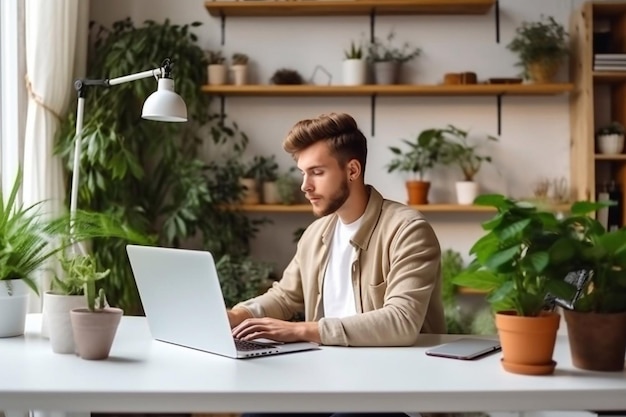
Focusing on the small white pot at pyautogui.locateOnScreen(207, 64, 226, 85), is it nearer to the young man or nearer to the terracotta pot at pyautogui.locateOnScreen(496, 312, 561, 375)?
the young man

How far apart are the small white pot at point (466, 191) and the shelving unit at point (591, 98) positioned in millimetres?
514

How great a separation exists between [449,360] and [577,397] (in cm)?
31

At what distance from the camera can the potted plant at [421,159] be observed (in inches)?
151

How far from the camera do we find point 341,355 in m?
1.73

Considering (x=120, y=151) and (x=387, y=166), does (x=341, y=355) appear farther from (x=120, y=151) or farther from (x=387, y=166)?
(x=387, y=166)

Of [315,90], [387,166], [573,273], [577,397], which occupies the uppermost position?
[315,90]

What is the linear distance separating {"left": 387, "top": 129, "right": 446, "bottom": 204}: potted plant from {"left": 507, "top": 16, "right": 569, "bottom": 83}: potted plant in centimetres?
53

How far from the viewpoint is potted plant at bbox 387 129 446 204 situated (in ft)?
12.6

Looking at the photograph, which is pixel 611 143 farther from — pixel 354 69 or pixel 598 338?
pixel 598 338

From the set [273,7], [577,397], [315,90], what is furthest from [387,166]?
[577,397]

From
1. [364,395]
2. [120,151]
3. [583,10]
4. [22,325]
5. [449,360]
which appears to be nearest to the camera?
[364,395]

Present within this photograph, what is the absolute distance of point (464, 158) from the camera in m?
3.89

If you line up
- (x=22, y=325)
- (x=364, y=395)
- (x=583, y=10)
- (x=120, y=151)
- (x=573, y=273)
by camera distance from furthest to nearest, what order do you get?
(x=583, y=10)
(x=120, y=151)
(x=22, y=325)
(x=573, y=273)
(x=364, y=395)

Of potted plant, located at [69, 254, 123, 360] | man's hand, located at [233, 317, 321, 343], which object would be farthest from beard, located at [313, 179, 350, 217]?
potted plant, located at [69, 254, 123, 360]
